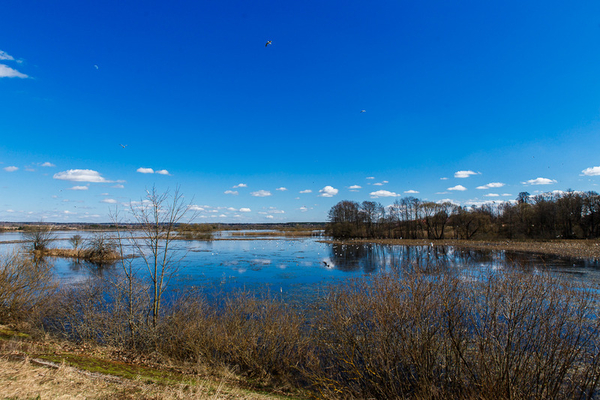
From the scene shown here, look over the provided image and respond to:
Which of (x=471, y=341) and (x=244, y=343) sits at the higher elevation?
(x=471, y=341)

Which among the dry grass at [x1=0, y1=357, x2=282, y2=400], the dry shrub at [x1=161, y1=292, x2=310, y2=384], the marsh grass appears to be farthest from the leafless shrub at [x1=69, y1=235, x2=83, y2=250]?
the dry grass at [x1=0, y1=357, x2=282, y2=400]

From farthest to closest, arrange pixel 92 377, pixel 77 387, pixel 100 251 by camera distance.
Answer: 1. pixel 100 251
2. pixel 92 377
3. pixel 77 387

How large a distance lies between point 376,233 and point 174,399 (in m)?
74.3

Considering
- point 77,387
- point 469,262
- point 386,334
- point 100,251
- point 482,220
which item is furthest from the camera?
point 482,220

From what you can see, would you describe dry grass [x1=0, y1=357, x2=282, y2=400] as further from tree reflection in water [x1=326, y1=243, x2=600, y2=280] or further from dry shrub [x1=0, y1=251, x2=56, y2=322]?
dry shrub [x1=0, y1=251, x2=56, y2=322]

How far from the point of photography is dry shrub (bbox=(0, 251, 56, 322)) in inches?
491

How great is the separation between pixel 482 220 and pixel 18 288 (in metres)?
70.2

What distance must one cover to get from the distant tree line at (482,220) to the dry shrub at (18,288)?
6457 centimetres

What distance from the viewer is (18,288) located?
12.7m

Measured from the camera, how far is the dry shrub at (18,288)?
1247cm

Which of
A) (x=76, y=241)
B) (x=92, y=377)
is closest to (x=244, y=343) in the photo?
(x=92, y=377)

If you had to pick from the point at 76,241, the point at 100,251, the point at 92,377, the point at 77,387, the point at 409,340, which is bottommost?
the point at 92,377

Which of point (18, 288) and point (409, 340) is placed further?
point (18, 288)

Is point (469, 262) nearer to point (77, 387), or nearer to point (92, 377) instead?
point (92, 377)
